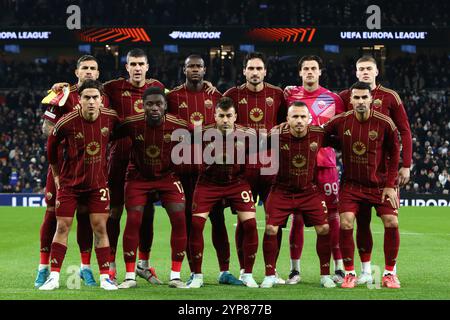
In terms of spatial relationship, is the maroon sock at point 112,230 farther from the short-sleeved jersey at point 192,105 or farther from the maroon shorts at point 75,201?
the short-sleeved jersey at point 192,105

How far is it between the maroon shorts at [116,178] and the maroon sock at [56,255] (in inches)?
34.7

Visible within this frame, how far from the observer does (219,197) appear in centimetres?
866

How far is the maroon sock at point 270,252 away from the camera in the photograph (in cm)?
857

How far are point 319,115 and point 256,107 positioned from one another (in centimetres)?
73

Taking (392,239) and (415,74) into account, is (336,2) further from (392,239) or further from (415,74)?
(392,239)

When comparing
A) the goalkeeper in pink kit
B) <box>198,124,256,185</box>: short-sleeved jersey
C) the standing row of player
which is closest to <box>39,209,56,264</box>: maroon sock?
the standing row of player

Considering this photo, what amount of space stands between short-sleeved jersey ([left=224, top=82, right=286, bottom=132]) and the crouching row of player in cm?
28

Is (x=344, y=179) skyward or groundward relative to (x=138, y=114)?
groundward

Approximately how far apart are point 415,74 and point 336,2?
14.9 feet

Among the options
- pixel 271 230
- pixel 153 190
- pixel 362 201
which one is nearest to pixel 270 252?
pixel 271 230

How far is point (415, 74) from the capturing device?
35344 millimetres

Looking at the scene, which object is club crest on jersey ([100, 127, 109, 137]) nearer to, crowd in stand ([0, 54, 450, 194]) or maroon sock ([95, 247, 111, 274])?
maroon sock ([95, 247, 111, 274])

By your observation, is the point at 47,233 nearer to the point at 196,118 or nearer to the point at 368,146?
the point at 196,118
